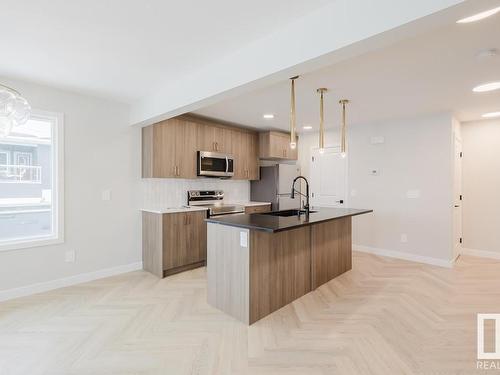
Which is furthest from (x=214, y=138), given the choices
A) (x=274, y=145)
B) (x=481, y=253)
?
(x=481, y=253)

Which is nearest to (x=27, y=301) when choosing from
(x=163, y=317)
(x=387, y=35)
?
(x=163, y=317)

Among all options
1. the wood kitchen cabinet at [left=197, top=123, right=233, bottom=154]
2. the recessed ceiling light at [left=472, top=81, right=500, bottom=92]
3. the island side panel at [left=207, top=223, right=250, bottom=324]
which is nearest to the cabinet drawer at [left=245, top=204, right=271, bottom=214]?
the wood kitchen cabinet at [left=197, top=123, right=233, bottom=154]

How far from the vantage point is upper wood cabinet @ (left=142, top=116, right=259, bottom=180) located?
4027 millimetres

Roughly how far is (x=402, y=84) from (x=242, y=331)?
3079 mm

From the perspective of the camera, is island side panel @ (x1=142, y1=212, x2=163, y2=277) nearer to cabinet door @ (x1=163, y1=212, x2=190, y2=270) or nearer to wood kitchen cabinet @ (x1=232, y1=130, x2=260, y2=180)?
cabinet door @ (x1=163, y1=212, x2=190, y2=270)

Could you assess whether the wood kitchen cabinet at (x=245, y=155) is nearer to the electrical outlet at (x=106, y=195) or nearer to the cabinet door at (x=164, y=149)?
the cabinet door at (x=164, y=149)

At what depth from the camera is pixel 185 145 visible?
14.3 ft

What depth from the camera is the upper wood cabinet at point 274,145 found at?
5.46 metres

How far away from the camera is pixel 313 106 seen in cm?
394

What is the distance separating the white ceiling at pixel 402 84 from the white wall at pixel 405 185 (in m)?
0.35

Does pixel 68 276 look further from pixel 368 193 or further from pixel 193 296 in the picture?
pixel 368 193

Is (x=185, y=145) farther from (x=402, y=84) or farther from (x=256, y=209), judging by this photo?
(x=402, y=84)

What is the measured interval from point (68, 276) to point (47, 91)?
7.55 feet

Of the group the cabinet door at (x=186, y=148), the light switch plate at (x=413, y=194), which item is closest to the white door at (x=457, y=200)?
the light switch plate at (x=413, y=194)
